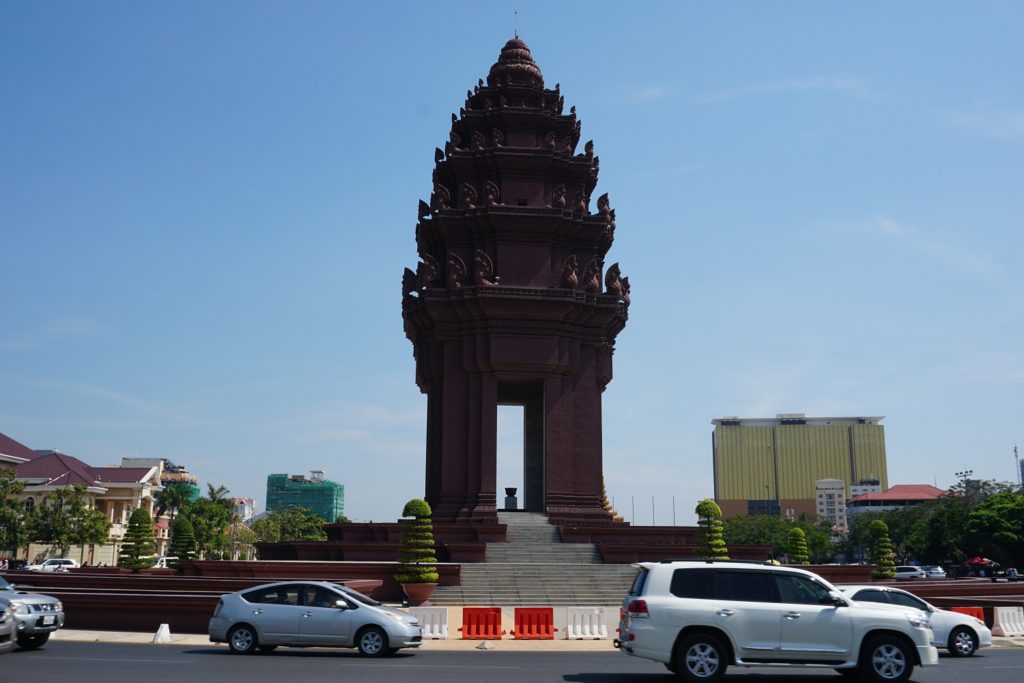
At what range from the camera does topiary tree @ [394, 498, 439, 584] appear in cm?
2764

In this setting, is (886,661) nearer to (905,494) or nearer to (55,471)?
(55,471)

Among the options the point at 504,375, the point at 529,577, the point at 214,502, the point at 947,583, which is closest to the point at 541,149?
the point at 504,375

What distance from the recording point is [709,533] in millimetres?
29688

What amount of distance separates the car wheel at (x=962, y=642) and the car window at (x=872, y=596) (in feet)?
5.18

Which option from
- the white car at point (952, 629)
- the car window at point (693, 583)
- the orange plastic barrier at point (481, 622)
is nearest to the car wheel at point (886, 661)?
the car window at point (693, 583)

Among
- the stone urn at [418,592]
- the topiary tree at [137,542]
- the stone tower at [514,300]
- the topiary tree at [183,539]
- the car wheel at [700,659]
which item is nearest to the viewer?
the car wheel at [700,659]

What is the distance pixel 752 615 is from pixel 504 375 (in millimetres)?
24446

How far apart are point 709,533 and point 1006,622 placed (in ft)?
28.3

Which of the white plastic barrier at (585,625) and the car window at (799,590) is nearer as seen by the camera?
the car window at (799,590)

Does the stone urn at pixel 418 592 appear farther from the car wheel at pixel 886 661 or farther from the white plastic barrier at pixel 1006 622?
the car wheel at pixel 886 661

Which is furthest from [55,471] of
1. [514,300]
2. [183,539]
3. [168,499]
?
[514,300]

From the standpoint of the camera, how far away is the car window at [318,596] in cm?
1864

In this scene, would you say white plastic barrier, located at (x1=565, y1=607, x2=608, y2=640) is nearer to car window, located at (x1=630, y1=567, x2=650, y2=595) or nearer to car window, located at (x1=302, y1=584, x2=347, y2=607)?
car window, located at (x1=302, y1=584, x2=347, y2=607)

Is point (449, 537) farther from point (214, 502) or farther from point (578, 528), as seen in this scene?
point (214, 502)
